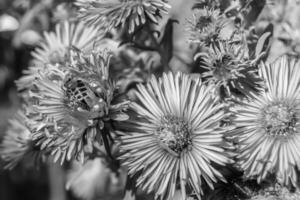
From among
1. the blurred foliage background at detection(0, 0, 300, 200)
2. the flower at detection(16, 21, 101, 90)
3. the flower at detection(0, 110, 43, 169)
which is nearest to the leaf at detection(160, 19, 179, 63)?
the blurred foliage background at detection(0, 0, 300, 200)

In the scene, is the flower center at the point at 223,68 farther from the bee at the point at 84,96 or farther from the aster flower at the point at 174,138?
the bee at the point at 84,96

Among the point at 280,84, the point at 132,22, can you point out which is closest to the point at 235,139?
the point at 280,84

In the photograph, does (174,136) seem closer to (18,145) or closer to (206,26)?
(206,26)

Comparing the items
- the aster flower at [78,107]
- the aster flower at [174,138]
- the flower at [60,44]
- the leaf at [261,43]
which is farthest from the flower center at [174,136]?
the flower at [60,44]

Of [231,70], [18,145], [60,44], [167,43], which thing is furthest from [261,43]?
[18,145]

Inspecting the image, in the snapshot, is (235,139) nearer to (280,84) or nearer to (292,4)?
(280,84)

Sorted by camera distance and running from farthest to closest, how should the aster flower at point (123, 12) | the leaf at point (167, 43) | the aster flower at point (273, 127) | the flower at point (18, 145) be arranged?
the flower at point (18, 145)
the leaf at point (167, 43)
the aster flower at point (123, 12)
the aster flower at point (273, 127)
